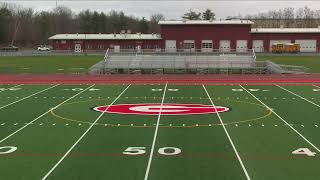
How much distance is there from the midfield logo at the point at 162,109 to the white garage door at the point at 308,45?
6430 cm

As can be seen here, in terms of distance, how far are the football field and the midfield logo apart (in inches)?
1.6

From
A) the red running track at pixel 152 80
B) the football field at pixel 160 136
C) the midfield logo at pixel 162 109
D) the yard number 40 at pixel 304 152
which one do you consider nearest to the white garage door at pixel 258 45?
the red running track at pixel 152 80

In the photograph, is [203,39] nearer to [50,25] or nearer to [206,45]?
[206,45]

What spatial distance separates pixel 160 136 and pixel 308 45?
71606 millimetres

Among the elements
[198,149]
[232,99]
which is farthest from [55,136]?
[232,99]

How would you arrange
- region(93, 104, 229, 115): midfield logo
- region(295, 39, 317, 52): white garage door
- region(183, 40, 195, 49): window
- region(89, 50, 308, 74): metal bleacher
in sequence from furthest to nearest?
region(295, 39, 317, 52): white garage door
region(183, 40, 195, 49): window
region(89, 50, 308, 74): metal bleacher
region(93, 104, 229, 115): midfield logo

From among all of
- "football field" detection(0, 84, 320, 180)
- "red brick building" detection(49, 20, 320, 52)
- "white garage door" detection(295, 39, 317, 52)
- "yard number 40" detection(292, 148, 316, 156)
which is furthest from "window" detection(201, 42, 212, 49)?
"yard number 40" detection(292, 148, 316, 156)

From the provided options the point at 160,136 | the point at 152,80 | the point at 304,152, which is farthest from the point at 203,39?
the point at 304,152

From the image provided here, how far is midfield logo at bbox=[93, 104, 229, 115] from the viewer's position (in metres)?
20.8

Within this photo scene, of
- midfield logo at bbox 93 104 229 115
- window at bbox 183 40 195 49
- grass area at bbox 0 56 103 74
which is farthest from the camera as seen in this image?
window at bbox 183 40 195 49

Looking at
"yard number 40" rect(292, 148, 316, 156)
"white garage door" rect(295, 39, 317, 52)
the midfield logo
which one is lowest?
"yard number 40" rect(292, 148, 316, 156)

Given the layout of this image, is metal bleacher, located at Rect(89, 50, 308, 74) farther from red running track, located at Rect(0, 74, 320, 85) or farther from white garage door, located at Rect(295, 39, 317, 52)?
white garage door, located at Rect(295, 39, 317, 52)

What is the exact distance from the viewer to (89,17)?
12425 cm

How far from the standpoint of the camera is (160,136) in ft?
52.7
